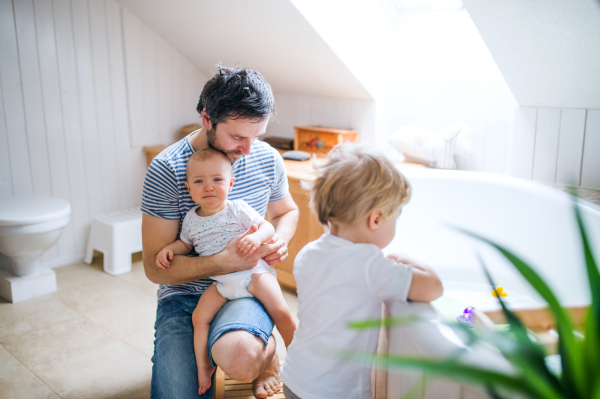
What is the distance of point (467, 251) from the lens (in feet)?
7.36

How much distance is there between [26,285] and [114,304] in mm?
476

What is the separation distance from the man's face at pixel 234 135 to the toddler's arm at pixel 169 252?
0.30 m

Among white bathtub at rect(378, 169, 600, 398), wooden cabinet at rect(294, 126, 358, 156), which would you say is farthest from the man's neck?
wooden cabinet at rect(294, 126, 358, 156)

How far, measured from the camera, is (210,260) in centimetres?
138

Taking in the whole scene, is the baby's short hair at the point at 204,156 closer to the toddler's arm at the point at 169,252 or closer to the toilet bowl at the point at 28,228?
the toddler's arm at the point at 169,252

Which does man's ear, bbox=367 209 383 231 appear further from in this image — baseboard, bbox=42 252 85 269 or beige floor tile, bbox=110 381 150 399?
baseboard, bbox=42 252 85 269

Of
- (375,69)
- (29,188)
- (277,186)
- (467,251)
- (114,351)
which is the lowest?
(114,351)

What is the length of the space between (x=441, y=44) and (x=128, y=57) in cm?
190

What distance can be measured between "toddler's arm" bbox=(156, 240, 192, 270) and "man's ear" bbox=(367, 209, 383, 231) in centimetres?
63

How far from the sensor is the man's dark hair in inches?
53.5

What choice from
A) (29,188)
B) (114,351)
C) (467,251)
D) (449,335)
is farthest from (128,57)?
(449,335)

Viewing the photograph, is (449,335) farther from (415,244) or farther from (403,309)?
(415,244)

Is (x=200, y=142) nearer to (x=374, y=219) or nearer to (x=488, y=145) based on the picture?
(x=374, y=219)

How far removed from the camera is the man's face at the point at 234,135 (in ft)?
4.53
